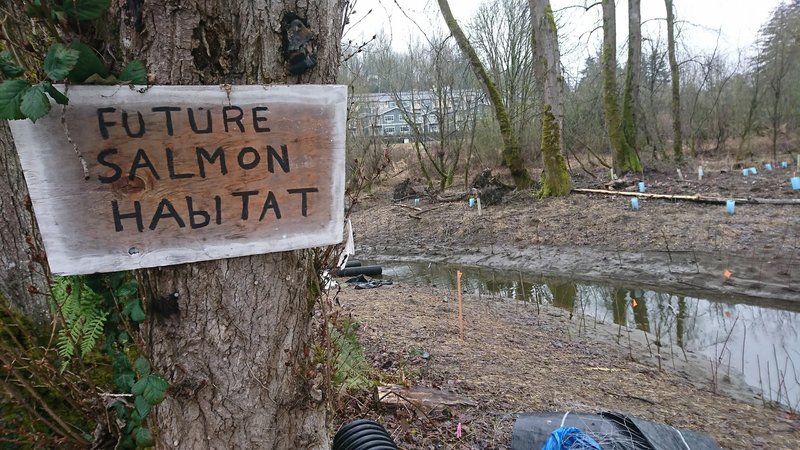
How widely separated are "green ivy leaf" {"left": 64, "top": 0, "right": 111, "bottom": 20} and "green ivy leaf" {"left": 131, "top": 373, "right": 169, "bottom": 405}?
103cm

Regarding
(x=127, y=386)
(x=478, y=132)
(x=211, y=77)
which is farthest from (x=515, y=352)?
(x=478, y=132)

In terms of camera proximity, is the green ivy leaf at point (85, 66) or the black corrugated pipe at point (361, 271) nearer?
the green ivy leaf at point (85, 66)

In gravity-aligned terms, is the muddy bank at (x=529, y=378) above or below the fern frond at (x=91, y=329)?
below

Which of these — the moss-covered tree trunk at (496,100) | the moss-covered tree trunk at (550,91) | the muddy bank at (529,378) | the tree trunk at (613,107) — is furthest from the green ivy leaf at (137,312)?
the tree trunk at (613,107)

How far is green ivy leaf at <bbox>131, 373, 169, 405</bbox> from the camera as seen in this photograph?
4.63ft

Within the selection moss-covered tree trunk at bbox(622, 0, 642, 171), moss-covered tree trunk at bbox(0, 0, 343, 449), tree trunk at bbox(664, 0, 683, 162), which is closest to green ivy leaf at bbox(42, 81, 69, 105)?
moss-covered tree trunk at bbox(0, 0, 343, 449)

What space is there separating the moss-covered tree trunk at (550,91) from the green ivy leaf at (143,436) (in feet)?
46.7

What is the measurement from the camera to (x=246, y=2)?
4.58 feet

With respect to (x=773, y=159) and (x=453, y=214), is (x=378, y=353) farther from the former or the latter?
(x=773, y=159)

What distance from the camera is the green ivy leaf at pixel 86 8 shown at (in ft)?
3.99

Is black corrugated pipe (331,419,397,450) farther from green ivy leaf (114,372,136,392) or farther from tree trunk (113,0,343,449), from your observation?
green ivy leaf (114,372,136,392)

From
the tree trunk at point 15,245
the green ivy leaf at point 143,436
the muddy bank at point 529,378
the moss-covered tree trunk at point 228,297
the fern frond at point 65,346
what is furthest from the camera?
the muddy bank at point 529,378

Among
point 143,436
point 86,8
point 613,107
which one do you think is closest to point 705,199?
point 613,107

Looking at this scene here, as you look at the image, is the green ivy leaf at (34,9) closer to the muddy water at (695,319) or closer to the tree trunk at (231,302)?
the tree trunk at (231,302)
